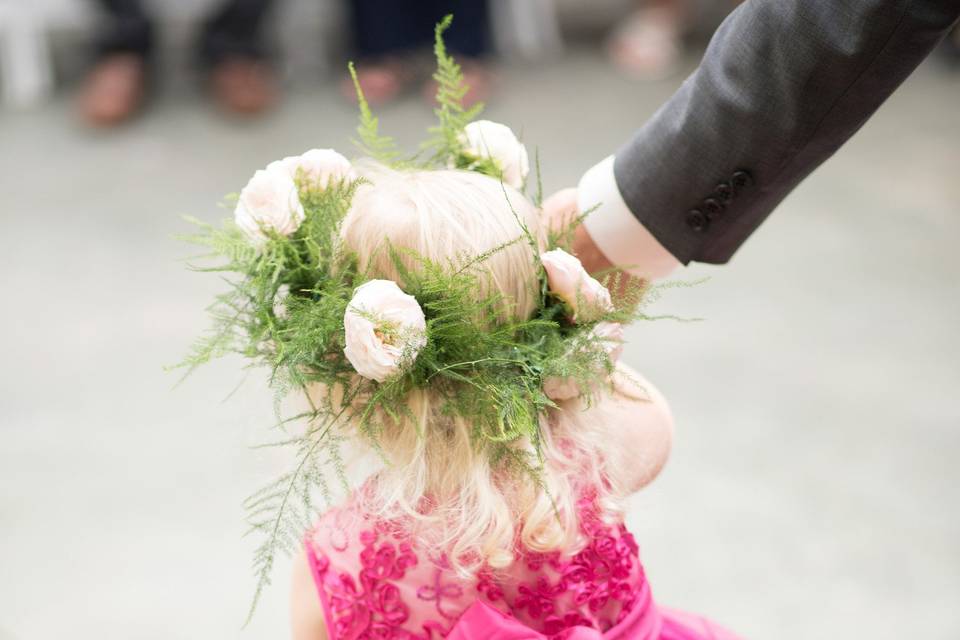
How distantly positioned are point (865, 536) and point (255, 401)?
1.27m

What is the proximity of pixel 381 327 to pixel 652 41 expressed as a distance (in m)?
2.98

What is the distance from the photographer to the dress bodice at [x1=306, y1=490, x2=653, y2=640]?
978 millimetres

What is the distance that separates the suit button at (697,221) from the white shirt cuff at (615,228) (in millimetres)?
45

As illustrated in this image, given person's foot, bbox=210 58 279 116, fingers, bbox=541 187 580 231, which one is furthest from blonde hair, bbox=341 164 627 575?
person's foot, bbox=210 58 279 116

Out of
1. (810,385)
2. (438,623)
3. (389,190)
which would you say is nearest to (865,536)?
(810,385)

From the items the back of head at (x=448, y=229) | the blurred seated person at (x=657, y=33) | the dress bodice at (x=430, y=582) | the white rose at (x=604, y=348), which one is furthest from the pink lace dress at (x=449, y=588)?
the blurred seated person at (x=657, y=33)

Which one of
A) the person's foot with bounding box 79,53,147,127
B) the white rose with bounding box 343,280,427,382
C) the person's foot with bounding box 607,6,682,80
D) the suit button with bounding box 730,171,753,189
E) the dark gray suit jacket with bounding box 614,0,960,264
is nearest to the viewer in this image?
the white rose with bounding box 343,280,427,382

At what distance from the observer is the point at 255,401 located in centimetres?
110

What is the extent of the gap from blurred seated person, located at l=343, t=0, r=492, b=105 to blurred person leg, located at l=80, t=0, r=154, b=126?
63cm

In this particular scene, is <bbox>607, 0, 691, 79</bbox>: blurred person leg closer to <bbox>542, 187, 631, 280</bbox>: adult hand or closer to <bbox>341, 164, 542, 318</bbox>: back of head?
<bbox>542, 187, 631, 280</bbox>: adult hand

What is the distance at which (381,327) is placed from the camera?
0.86 metres

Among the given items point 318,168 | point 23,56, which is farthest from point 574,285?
point 23,56

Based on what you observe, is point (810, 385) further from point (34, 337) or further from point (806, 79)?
point (34, 337)

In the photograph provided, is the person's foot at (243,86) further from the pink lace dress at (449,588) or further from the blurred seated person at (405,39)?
the pink lace dress at (449,588)
